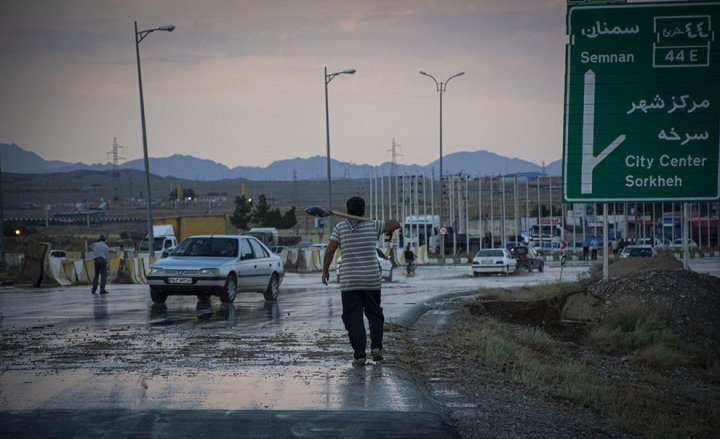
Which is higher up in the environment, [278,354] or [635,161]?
[635,161]

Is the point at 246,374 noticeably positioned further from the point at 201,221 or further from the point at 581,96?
the point at 201,221

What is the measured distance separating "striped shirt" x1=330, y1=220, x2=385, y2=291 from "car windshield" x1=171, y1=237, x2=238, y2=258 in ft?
37.1

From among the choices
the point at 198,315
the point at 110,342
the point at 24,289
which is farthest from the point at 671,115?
the point at 24,289

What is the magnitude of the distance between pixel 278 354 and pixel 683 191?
36.0 feet

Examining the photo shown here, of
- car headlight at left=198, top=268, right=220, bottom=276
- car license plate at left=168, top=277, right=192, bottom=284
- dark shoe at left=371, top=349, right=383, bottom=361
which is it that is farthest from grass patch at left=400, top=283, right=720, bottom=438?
car license plate at left=168, top=277, right=192, bottom=284

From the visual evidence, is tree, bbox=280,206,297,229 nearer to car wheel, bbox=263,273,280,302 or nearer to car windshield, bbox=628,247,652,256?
car windshield, bbox=628,247,652,256

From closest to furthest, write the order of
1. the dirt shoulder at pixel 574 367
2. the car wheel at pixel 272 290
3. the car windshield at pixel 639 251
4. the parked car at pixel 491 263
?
the dirt shoulder at pixel 574 367 → the car wheel at pixel 272 290 → the parked car at pixel 491 263 → the car windshield at pixel 639 251

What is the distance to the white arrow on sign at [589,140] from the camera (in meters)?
19.3

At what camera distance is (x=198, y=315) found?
59.8 ft

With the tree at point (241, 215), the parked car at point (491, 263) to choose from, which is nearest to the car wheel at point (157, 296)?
the parked car at point (491, 263)

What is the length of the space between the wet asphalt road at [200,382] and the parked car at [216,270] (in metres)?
3.25

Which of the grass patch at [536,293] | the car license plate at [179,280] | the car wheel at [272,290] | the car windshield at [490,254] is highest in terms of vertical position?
the car license plate at [179,280]

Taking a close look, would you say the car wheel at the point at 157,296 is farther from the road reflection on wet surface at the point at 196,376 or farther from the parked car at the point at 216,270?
the road reflection on wet surface at the point at 196,376

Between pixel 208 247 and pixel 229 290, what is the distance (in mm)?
1446
